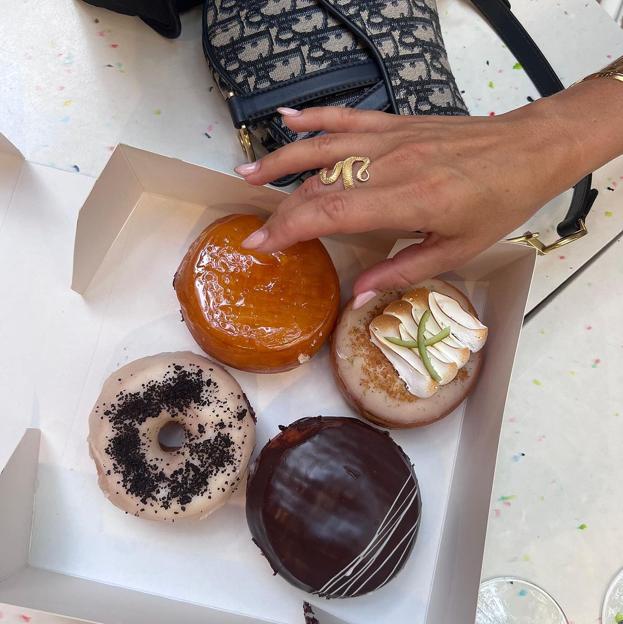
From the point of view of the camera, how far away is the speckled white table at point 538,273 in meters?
1.40

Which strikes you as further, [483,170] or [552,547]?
[552,547]

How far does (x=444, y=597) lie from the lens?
1.27m

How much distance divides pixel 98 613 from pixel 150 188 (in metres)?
0.88

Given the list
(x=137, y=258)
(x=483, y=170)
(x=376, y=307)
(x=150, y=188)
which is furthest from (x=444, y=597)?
(x=150, y=188)

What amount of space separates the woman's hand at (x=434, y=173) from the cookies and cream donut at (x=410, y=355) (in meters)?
0.16

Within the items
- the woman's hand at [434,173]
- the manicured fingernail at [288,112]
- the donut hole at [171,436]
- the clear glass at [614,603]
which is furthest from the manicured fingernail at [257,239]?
the clear glass at [614,603]

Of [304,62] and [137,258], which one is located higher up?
[304,62]

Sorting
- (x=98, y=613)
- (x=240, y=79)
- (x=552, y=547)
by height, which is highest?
(x=240, y=79)

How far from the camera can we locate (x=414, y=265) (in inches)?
44.0

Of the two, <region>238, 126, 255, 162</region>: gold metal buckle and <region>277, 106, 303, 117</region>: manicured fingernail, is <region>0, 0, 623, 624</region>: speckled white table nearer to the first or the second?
<region>238, 126, 255, 162</region>: gold metal buckle

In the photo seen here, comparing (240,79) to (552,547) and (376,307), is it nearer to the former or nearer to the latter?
(376,307)

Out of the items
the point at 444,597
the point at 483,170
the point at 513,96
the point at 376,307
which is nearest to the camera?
the point at 483,170

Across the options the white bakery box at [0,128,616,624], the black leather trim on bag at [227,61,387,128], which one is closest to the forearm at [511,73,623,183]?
the white bakery box at [0,128,616,624]

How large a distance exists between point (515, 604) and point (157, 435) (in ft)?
2.83
